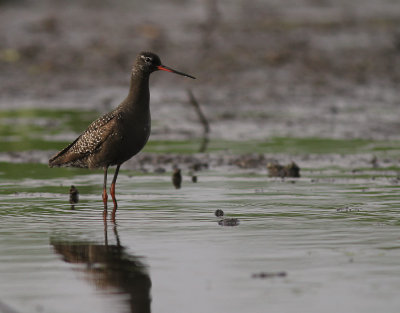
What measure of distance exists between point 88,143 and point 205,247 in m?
2.90

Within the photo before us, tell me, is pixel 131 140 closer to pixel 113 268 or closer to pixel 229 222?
pixel 229 222

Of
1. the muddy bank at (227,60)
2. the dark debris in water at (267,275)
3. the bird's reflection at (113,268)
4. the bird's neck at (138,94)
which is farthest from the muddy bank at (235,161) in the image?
the dark debris in water at (267,275)

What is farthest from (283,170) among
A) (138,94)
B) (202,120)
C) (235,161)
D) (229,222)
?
(202,120)

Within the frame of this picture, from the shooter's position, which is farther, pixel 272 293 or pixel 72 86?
pixel 72 86

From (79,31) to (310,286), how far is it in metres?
18.7

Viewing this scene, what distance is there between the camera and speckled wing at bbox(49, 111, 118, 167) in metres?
9.58

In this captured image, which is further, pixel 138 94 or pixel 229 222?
pixel 138 94

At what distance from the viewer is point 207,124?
48.6ft

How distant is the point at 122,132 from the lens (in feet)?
30.8

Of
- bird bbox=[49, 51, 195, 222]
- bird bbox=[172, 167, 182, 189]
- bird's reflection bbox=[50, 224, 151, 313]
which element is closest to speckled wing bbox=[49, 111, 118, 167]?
bird bbox=[49, 51, 195, 222]

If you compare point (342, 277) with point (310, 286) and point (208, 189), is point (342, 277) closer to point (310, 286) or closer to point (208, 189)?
point (310, 286)

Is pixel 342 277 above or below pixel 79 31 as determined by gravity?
below

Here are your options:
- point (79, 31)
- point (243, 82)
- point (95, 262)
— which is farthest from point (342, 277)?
point (79, 31)

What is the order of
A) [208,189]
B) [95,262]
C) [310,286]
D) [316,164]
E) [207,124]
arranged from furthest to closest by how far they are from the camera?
1. [207,124]
2. [316,164]
3. [208,189]
4. [95,262]
5. [310,286]
